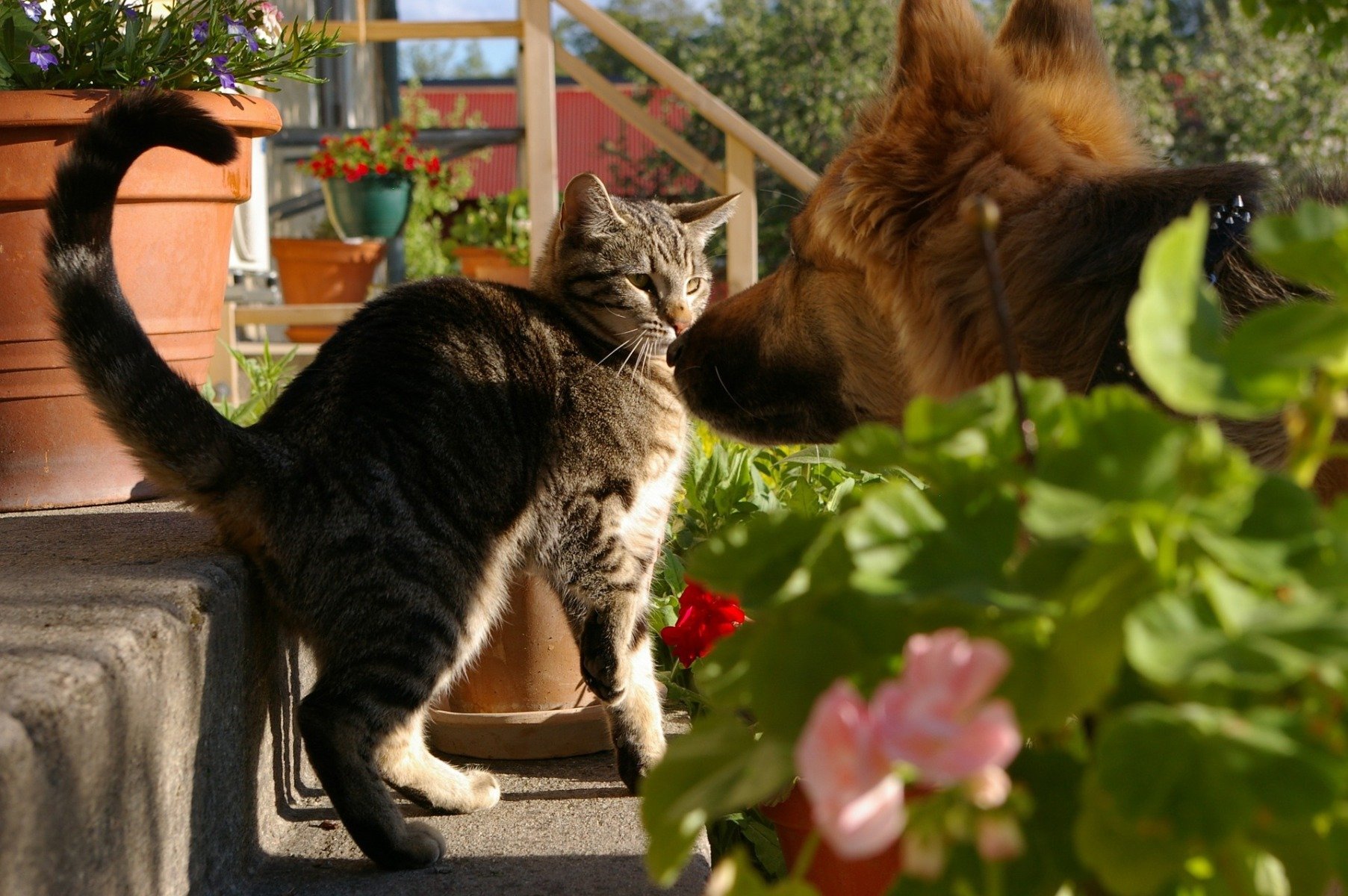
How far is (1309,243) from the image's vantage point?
2.36 feet

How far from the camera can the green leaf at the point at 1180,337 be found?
26.2 inches

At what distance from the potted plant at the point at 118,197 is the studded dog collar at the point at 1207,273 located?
2.32m

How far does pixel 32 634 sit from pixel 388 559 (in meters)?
0.76

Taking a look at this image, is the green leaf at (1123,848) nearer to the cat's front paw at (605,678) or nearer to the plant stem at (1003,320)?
the plant stem at (1003,320)

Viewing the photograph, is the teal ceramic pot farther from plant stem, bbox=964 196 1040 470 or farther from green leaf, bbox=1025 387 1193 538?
green leaf, bbox=1025 387 1193 538

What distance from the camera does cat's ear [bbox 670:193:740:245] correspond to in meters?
3.84

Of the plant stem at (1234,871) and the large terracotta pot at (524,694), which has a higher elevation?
the plant stem at (1234,871)

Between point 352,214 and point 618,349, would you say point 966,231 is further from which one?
point 352,214

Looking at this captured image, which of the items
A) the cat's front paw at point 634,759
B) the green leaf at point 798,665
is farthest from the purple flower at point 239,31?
the green leaf at point 798,665

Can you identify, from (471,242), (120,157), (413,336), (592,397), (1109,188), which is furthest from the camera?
(471,242)

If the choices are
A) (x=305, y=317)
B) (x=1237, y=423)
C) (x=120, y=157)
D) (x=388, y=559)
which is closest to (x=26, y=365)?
(x=120, y=157)

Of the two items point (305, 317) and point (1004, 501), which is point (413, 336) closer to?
point (1004, 501)

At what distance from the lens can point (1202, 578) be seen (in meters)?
0.67

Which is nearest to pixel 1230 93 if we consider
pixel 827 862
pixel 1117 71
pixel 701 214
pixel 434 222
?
pixel 1117 71
